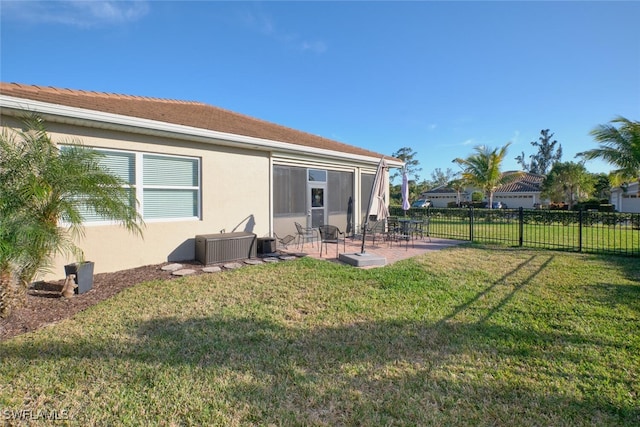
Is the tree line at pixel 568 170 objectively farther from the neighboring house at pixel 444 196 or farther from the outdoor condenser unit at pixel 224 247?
the outdoor condenser unit at pixel 224 247

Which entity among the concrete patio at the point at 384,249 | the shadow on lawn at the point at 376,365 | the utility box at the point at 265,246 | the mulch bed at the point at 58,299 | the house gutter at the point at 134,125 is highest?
the house gutter at the point at 134,125

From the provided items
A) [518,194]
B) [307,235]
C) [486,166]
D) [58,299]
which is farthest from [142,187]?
[518,194]

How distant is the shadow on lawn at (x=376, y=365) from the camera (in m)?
2.42

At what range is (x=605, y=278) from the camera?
6.26m

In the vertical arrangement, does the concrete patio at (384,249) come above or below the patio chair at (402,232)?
below

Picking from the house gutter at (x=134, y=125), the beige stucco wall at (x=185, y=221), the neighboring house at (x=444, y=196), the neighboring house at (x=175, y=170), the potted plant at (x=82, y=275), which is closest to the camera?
the house gutter at (x=134, y=125)

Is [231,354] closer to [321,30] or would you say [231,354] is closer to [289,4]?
[289,4]

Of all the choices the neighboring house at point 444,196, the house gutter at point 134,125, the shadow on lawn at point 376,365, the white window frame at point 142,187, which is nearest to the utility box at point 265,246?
the white window frame at point 142,187

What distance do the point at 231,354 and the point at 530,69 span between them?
15.6 meters

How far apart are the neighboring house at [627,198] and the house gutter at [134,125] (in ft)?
109

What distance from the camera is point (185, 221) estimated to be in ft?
24.7

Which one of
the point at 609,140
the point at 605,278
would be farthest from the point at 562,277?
the point at 609,140

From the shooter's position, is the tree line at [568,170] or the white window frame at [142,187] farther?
the tree line at [568,170]

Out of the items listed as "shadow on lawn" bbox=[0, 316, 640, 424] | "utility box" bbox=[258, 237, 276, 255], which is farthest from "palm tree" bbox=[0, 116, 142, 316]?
"utility box" bbox=[258, 237, 276, 255]
